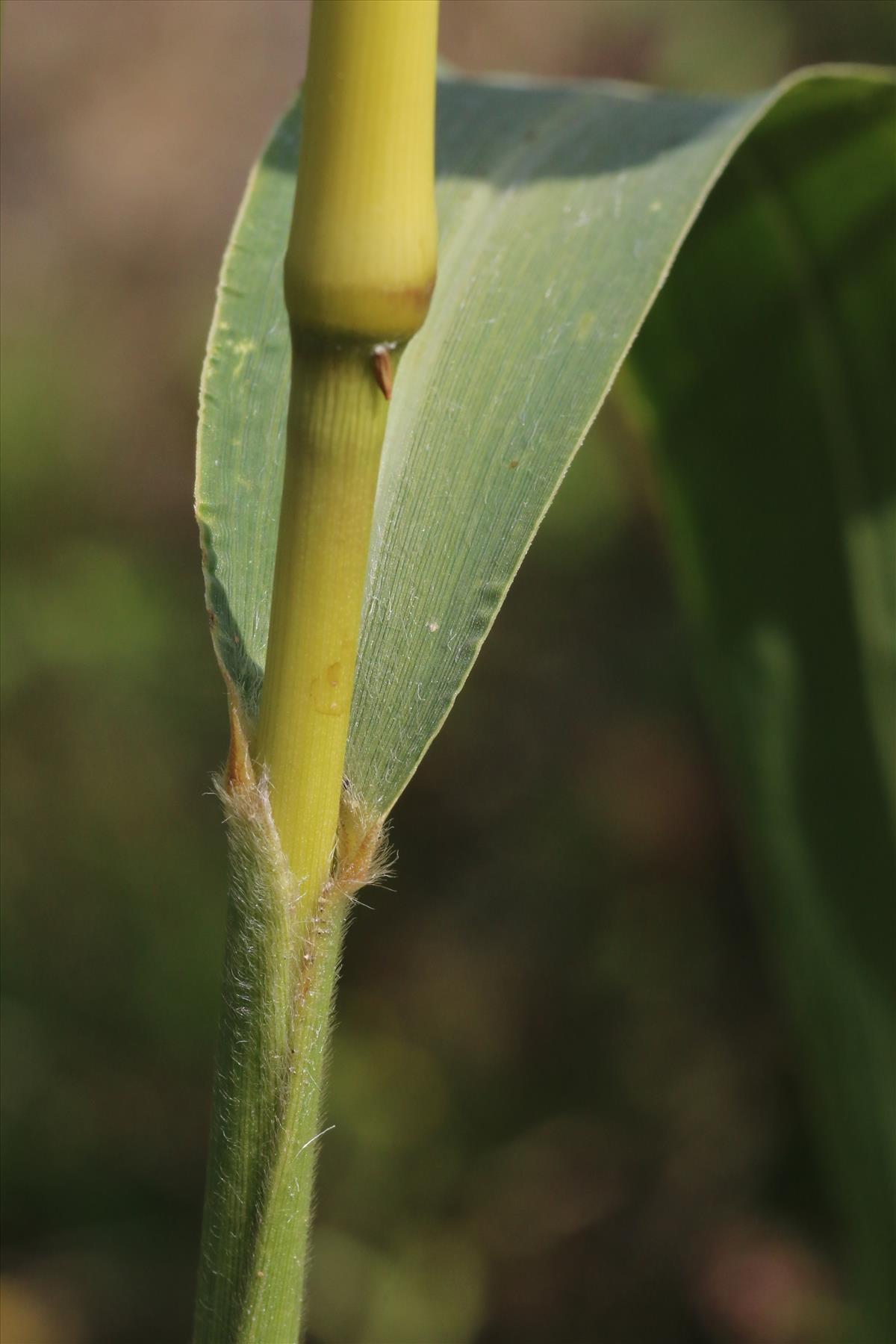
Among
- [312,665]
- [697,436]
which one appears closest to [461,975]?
[697,436]

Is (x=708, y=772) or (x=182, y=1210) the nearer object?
(x=182, y=1210)

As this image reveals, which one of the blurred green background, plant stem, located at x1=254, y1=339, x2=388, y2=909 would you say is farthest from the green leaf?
the blurred green background

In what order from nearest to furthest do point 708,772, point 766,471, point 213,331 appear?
point 213,331, point 766,471, point 708,772

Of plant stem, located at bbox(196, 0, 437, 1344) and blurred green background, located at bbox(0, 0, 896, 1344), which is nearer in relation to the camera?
plant stem, located at bbox(196, 0, 437, 1344)

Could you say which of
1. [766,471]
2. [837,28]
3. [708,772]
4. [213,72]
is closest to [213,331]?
[766,471]

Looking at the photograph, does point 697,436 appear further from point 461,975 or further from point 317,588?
point 461,975

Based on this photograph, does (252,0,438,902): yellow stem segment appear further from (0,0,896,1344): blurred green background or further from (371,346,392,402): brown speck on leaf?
(0,0,896,1344): blurred green background

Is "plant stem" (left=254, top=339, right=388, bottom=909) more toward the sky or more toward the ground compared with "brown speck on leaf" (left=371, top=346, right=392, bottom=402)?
more toward the ground

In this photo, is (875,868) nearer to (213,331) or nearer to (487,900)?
(213,331)
